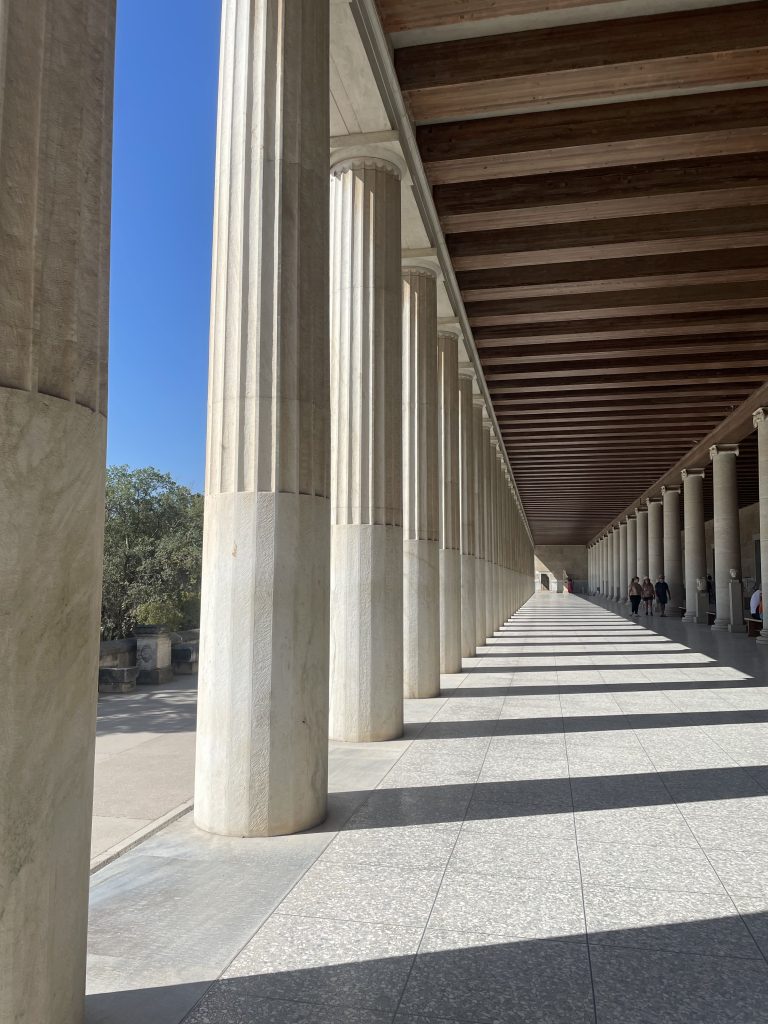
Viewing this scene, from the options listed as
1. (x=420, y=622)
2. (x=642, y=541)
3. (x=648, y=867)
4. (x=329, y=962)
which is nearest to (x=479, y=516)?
(x=420, y=622)

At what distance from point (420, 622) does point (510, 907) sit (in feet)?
24.5

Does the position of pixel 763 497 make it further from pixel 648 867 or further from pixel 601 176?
pixel 648 867

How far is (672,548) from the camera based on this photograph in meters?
39.1

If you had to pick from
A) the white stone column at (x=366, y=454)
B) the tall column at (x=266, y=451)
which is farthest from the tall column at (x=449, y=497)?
the tall column at (x=266, y=451)

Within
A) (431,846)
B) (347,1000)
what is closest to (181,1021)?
(347,1000)

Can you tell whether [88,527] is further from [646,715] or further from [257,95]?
[646,715]

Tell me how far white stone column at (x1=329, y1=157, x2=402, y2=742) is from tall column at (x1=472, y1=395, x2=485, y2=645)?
1151 cm

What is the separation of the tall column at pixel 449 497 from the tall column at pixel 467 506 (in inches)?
107

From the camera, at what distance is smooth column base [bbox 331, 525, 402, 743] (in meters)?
8.49

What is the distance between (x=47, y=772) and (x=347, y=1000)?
63.2 inches

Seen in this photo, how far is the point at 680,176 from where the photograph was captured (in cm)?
1180

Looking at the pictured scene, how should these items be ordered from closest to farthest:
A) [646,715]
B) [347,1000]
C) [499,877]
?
[347,1000] < [499,877] < [646,715]

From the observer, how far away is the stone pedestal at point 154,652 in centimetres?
1425

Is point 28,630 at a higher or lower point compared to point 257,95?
lower
